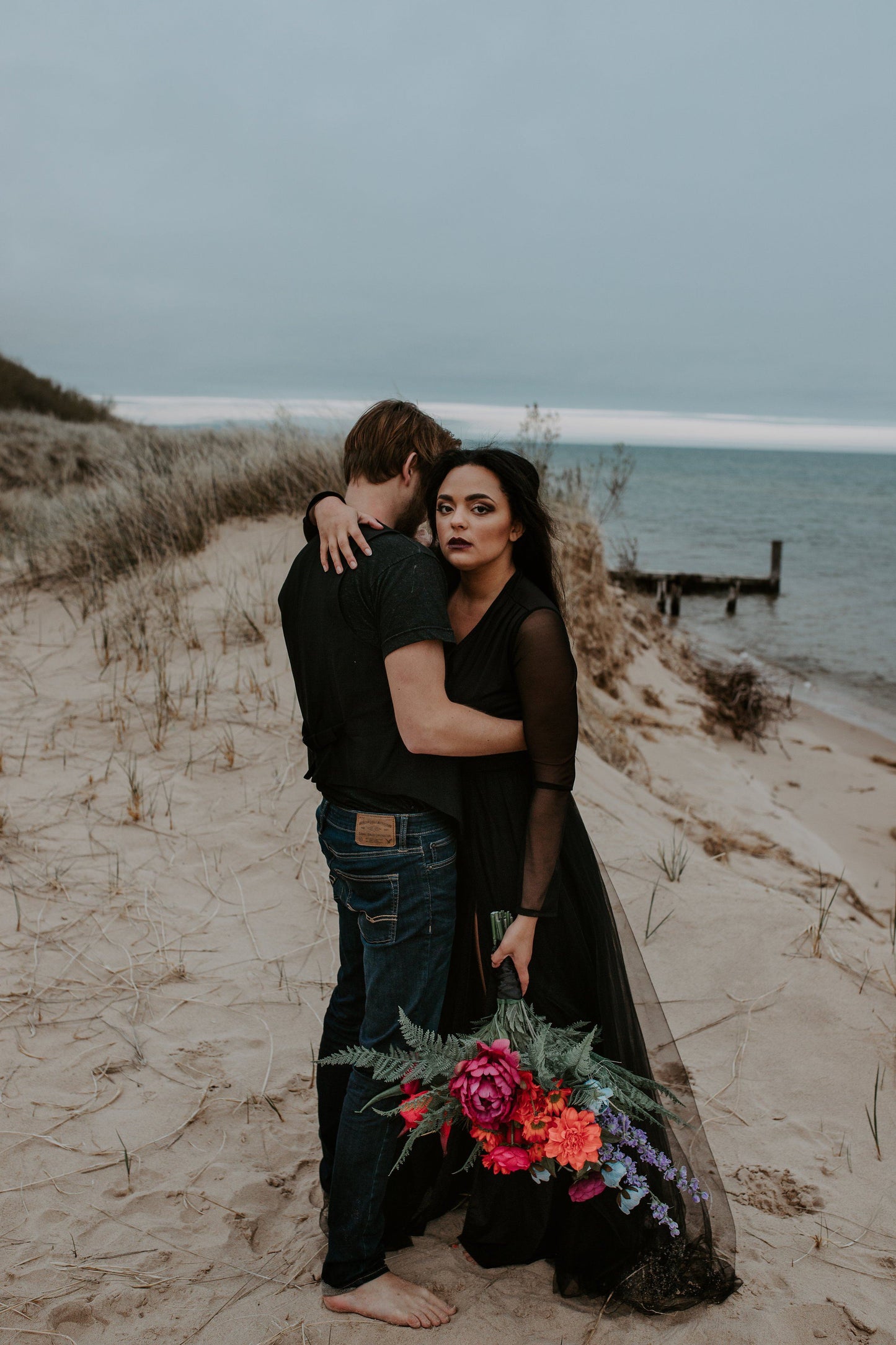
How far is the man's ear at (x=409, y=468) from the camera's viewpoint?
6.59 feet

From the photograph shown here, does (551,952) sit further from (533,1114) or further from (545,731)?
(545,731)

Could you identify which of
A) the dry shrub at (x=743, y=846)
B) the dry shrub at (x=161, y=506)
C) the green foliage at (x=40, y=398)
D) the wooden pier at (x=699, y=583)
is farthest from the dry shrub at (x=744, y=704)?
the green foliage at (x=40, y=398)

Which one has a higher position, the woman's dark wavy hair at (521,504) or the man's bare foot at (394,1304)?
the woman's dark wavy hair at (521,504)

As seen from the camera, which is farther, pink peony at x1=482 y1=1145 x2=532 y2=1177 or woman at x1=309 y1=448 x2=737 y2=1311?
woman at x1=309 y1=448 x2=737 y2=1311

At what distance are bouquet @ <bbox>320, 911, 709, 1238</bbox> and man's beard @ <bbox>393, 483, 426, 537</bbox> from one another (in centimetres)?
98

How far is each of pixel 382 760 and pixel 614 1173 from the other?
1046 millimetres

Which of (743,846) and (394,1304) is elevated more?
(394,1304)

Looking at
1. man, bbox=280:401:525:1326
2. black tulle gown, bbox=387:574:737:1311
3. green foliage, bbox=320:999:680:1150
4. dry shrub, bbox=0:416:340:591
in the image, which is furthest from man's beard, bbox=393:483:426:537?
dry shrub, bbox=0:416:340:591

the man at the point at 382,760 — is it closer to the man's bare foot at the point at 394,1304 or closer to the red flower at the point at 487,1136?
the man's bare foot at the point at 394,1304

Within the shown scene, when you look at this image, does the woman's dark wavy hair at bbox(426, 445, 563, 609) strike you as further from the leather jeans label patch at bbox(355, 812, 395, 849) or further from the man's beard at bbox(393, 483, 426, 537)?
the leather jeans label patch at bbox(355, 812, 395, 849)

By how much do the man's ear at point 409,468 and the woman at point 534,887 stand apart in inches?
2.6

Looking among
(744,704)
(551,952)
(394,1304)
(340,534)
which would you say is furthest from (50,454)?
(394,1304)

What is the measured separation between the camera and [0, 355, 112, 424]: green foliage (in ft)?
74.1

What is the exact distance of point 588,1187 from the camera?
1899mm
